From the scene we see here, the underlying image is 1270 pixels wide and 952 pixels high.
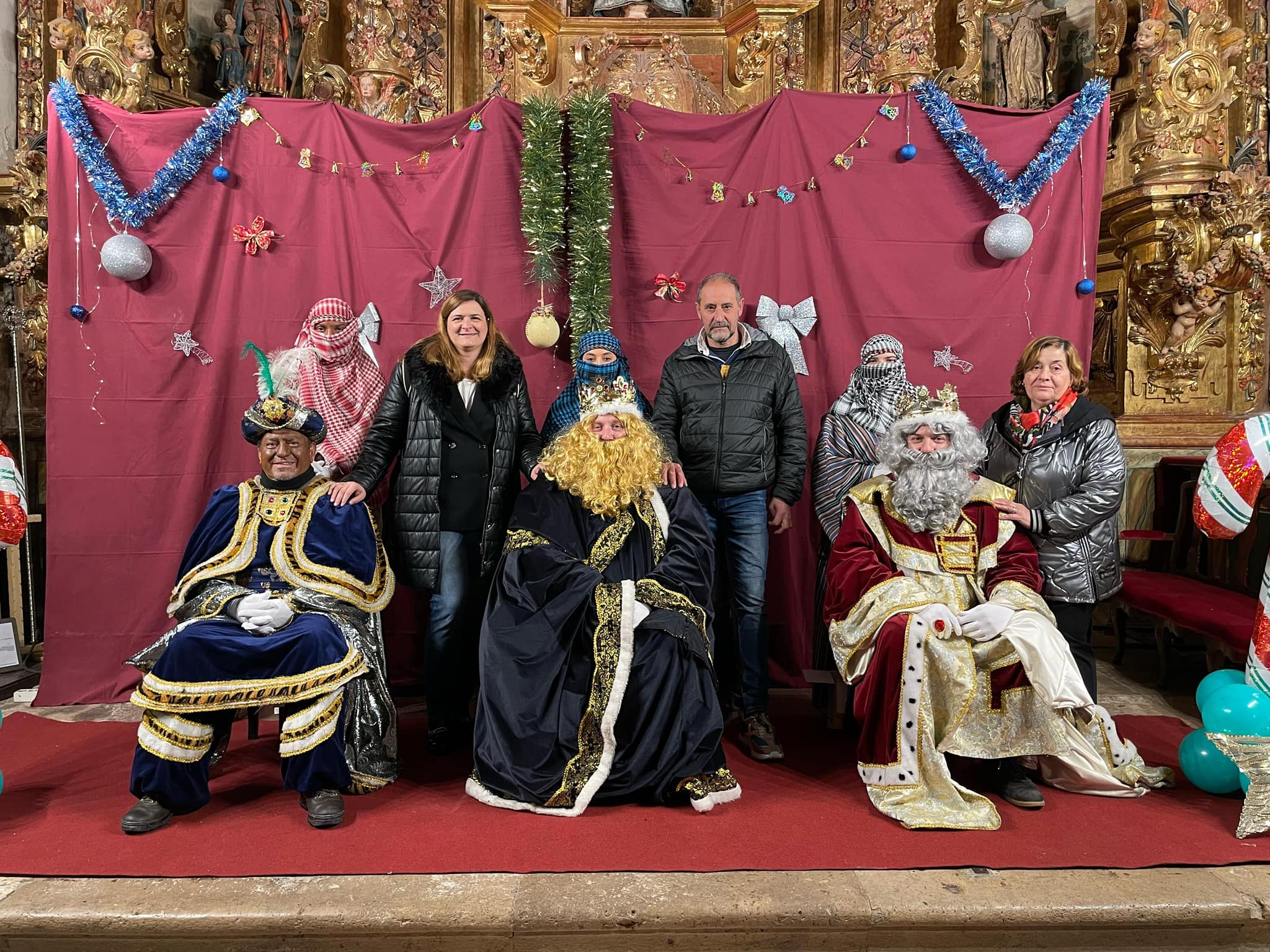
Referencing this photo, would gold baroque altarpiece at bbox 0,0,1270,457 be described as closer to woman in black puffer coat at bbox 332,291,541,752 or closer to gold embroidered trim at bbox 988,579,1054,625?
woman in black puffer coat at bbox 332,291,541,752

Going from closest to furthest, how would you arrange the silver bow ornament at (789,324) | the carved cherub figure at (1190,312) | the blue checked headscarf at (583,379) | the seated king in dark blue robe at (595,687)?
the seated king in dark blue robe at (595,687), the blue checked headscarf at (583,379), the silver bow ornament at (789,324), the carved cherub figure at (1190,312)

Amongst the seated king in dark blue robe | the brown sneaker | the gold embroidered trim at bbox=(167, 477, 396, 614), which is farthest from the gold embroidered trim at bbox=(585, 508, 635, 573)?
the brown sneaker

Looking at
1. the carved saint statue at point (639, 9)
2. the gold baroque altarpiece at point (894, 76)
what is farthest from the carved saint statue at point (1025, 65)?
the carved saint statue at point (639, 9)

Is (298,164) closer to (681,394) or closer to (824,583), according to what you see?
(681,394)

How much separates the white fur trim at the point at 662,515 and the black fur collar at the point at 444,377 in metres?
0.86

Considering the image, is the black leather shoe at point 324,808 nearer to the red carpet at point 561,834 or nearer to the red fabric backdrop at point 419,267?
the red carpet at point 561,834

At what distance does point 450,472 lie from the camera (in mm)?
3771

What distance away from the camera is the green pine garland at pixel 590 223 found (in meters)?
4.43

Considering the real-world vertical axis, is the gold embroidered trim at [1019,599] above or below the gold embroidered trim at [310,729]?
above

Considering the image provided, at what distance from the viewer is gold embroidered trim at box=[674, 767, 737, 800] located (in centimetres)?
320

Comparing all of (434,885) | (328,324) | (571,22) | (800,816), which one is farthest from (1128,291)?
(434,885)

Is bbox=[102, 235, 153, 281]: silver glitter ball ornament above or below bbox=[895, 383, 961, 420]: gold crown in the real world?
above

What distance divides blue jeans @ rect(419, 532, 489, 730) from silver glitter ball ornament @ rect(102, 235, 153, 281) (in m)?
2.17

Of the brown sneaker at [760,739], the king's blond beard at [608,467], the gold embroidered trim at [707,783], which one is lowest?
the brown sneaker at [760,739]
